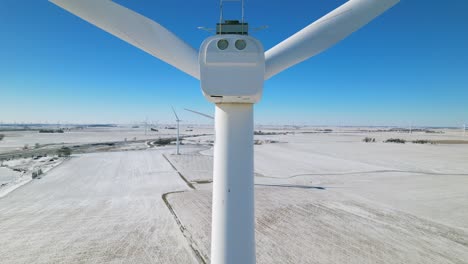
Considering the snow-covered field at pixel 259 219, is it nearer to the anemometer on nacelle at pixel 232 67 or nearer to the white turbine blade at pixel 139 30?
the white turbine blade at pixel 139 30

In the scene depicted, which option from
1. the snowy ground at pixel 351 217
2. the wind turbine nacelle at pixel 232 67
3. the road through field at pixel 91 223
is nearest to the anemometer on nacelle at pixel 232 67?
the wind turbine nacelle at pixel 232 67

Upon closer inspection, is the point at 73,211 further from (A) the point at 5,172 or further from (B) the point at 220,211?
(A) the point at 5,172

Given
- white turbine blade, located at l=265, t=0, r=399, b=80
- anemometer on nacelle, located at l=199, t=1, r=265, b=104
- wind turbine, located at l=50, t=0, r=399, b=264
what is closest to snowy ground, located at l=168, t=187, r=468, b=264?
wind turbine, located at l=50, t=0, r=399, b=264

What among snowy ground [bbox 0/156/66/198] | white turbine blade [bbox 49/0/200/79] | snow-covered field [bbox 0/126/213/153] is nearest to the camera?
white turbine blade [bbox 49/0/200/79]

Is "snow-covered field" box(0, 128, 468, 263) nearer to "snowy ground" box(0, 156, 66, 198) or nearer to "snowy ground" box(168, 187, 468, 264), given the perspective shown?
"snowy ground" box(168, 187, 468, 264)

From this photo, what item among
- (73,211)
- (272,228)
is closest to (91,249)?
(73,211)

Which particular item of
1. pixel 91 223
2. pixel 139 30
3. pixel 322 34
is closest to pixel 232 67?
pixel 139 30

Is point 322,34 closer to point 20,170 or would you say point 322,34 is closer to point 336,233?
point 336,233

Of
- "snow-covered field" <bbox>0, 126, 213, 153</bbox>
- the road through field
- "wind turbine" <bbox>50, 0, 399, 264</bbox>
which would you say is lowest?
the road through field
